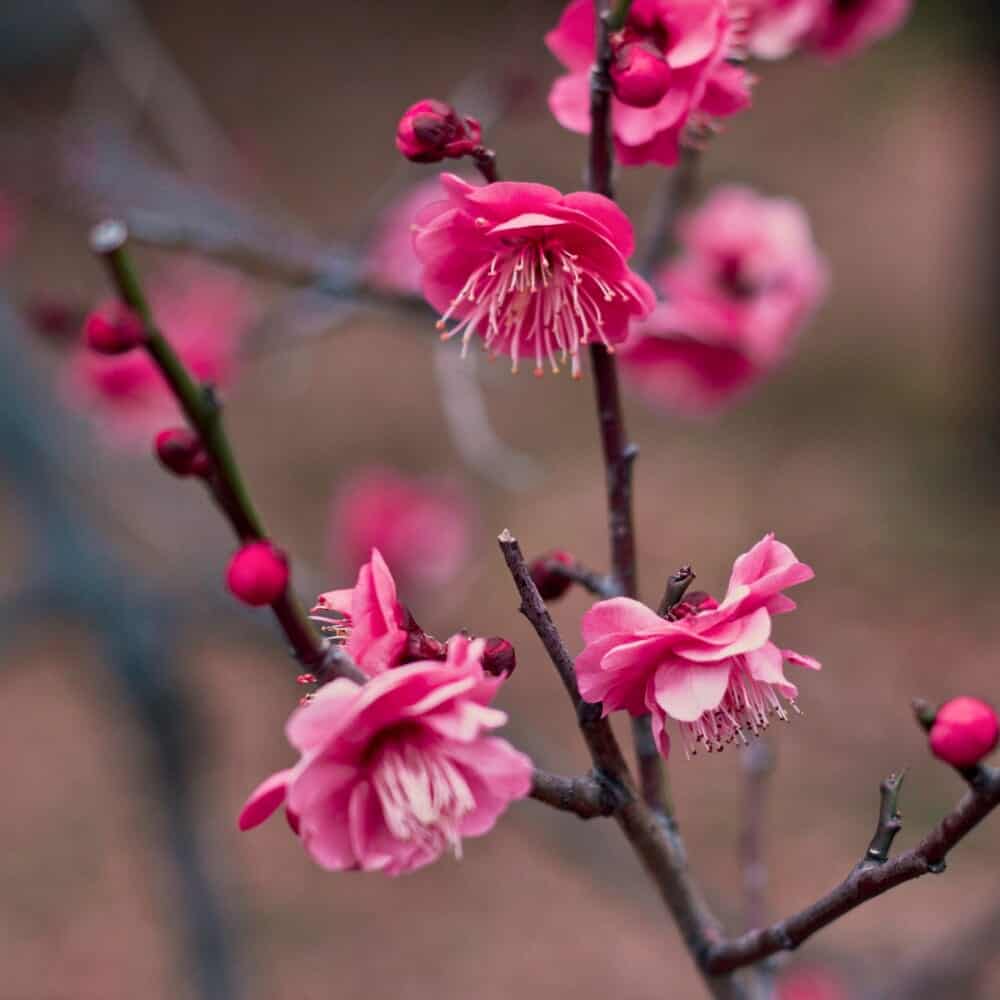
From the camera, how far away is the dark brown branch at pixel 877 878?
14.5 inches

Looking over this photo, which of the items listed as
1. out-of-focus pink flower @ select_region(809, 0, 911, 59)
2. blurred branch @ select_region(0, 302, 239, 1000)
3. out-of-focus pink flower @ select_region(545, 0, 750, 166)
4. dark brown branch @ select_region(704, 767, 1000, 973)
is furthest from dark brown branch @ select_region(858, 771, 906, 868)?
blurred branch @ select_region(0, 302, 239, 1000)

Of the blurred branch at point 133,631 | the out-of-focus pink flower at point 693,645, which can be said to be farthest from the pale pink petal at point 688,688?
the blurred branch at point 133,631

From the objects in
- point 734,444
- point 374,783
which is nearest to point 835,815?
point 734,444

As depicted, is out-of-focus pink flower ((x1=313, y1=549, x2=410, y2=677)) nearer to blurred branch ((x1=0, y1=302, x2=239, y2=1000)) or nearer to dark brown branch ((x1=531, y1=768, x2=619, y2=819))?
dark brown branch ((x1=531, y1=768, x2=619, y2=819))

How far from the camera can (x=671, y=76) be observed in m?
0.46

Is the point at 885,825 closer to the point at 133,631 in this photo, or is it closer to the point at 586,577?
the point at 586,577

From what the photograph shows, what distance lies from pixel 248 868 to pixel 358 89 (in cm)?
326

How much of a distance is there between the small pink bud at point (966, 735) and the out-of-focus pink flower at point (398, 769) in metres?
0.12

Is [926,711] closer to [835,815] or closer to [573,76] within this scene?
[573,76]

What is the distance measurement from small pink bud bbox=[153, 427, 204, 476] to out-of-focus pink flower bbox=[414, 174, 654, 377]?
0.11 metres

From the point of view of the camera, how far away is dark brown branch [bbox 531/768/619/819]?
0.42 metres

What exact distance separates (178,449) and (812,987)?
1.14m

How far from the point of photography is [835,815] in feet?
8.29

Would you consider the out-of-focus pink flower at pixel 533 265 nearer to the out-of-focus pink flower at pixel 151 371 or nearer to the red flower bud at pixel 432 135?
the red flower bud at pixel 432 135
